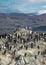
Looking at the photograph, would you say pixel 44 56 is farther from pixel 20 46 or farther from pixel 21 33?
pixel 21 33

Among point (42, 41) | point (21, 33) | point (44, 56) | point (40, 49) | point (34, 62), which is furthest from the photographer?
point (21, 33)

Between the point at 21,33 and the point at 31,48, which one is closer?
the point at 31,48

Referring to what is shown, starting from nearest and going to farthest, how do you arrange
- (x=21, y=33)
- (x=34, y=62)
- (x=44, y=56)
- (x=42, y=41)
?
(x=34, y=62)
(x=44, y=56)
(x=42, y=41)
(x=21, y=33)

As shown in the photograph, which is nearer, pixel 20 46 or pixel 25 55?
pixel 25 55

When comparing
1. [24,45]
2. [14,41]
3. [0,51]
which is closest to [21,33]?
[14,41]

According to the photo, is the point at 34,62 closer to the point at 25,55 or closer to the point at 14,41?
the point at 25,55

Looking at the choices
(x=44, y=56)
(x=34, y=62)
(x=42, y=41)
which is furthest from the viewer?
(x=42, y=41)

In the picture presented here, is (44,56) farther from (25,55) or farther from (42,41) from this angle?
(42,41)

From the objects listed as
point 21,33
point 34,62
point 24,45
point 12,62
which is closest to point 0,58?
point 12,62
